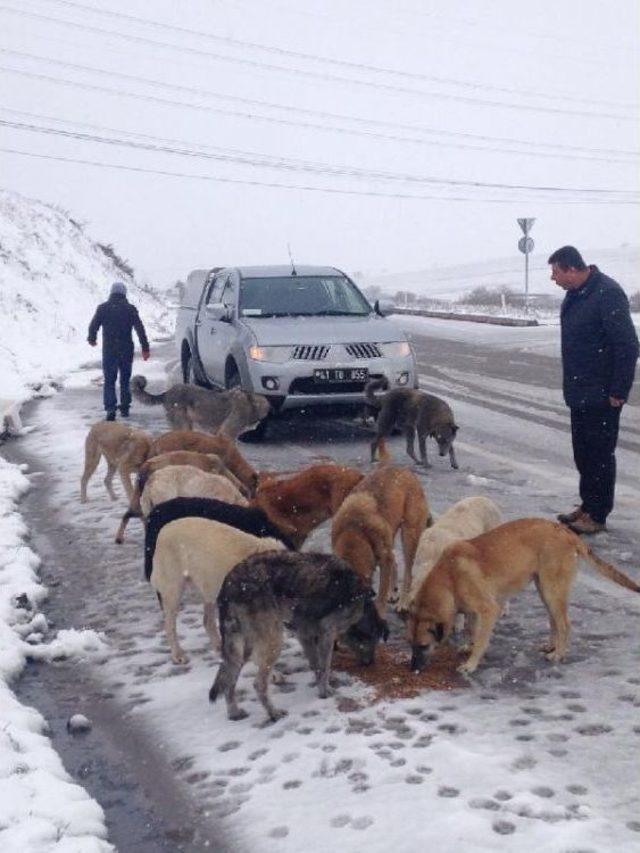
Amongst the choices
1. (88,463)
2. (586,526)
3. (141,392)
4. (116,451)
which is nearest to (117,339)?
(141,392)

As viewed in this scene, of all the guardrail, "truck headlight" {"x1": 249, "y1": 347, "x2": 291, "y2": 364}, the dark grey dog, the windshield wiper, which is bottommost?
the dark grey dog

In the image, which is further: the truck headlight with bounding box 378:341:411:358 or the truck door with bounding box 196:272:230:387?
the truck door with bounding box 196:272:230:387

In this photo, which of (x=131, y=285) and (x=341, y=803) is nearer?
(x=341, y=803)

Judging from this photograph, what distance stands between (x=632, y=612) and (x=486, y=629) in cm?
134

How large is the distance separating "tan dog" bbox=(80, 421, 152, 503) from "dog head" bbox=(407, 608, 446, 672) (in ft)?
13.7

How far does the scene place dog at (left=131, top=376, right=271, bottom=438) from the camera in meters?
10.8

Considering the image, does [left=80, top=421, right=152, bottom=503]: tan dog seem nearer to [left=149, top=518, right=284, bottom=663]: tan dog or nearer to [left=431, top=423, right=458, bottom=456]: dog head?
[left=431, top=423, right=458, bottom=456]: dog head

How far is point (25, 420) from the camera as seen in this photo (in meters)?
14.5

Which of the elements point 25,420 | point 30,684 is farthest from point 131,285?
point 30,684

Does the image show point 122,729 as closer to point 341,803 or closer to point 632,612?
point 341,803

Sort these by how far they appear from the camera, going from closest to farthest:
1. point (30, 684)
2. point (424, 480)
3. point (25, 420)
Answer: point (30, 684)
point (424, 480)
point (25, 420)

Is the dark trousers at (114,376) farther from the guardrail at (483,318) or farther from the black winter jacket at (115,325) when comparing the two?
the guardrail at (483,318)

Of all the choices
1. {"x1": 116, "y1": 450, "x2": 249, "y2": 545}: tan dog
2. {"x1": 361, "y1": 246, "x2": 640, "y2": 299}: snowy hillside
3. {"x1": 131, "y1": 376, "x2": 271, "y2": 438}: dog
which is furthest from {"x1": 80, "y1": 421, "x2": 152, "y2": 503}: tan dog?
{"x1": 361, "y1": 246, "x2": 640, "y2": 299}: snowy hillside

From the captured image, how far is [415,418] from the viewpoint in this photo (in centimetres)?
1040
